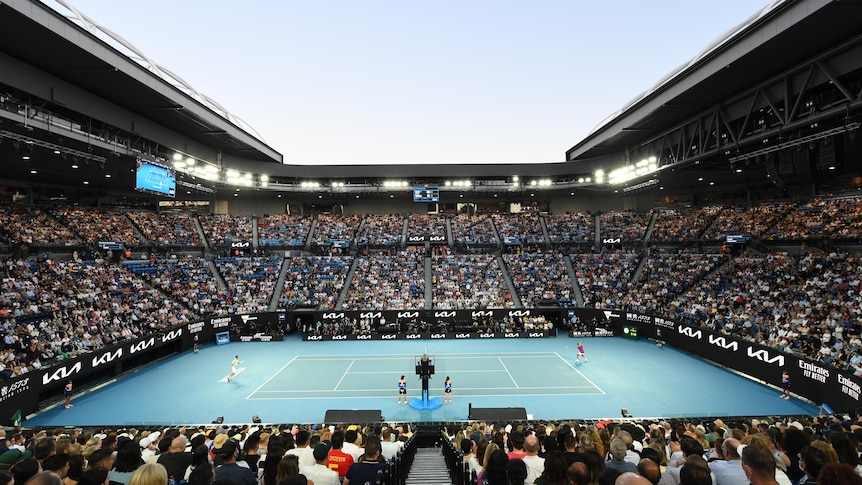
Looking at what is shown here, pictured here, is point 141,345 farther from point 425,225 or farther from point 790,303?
point 790,303

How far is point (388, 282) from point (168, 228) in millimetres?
23227

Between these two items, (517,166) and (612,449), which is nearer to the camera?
(612,449)

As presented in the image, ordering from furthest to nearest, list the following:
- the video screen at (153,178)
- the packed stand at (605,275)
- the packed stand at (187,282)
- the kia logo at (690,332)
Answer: the packed stand at (605,275) < the packed stand at (187,282) < the kia logo at (690,332) < the video screen at (153,178)

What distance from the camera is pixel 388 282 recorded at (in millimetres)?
37062

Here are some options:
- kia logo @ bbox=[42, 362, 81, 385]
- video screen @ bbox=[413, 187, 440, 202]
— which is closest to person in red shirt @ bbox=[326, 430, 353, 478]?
kia logo @ bbox=[42, 362, 81, 385]

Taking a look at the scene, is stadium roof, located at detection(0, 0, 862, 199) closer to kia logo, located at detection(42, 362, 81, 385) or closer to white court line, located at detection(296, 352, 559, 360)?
kia logo, located at detection(42, 362, 81, 385)

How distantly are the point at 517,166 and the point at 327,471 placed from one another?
42417 mm

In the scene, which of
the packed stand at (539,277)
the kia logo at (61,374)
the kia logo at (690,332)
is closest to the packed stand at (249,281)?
the kia logo at (61,374)

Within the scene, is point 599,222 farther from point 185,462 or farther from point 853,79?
point 185,462

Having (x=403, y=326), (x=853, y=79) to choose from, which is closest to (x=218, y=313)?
(x=403, y=326)

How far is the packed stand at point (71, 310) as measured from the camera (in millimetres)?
18969

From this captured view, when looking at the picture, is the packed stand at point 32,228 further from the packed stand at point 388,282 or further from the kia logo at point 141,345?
the packed stand at point 388,282

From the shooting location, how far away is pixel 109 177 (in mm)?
32688

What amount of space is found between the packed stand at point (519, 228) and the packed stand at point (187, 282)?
97.7 feet
